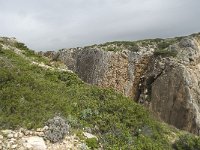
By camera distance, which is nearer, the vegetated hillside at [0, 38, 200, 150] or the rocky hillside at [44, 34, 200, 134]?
the vegetated hillside at [0, 38, 200, 150]

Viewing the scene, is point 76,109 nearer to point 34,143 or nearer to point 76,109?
point 76,109

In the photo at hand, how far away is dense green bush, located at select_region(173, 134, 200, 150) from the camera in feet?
67.9

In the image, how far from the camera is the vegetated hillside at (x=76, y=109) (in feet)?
53.5

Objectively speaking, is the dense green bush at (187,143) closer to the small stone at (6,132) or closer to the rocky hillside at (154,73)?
the small stone at (6,132)

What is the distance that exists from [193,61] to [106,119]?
65.6 feet

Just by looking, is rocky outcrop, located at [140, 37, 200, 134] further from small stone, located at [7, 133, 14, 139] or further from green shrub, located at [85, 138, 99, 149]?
small stone, located at [7, 133, 14, 139]

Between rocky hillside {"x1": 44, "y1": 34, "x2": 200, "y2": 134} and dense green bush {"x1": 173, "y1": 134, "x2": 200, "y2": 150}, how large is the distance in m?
10.00

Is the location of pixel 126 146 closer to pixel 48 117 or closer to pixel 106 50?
pixel 48 117

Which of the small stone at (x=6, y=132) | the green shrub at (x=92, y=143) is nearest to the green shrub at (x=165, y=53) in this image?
the green shrub at (x=92, y=143)

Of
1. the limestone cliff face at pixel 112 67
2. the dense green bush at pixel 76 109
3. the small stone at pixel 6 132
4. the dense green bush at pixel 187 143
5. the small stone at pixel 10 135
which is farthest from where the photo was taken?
the limestone cliff face at pixel 112 67

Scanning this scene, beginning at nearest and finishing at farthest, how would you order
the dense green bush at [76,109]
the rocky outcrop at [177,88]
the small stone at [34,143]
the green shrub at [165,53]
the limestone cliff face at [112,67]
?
the small stone at [34,143] → the dense green bush at [76,109] → the rocky outcrop at [177,88] → the limestone cliff face at [112,67] → the green shrub at [165,53]

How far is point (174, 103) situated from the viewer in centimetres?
3312

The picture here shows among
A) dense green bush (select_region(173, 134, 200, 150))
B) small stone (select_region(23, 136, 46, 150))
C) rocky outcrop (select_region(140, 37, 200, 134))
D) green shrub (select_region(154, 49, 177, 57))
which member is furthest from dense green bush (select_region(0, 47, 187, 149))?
green shrub (select_region(154, 49, 177, 57))

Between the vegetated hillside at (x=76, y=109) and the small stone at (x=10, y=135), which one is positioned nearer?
the small stone at (x=10, y=135)
